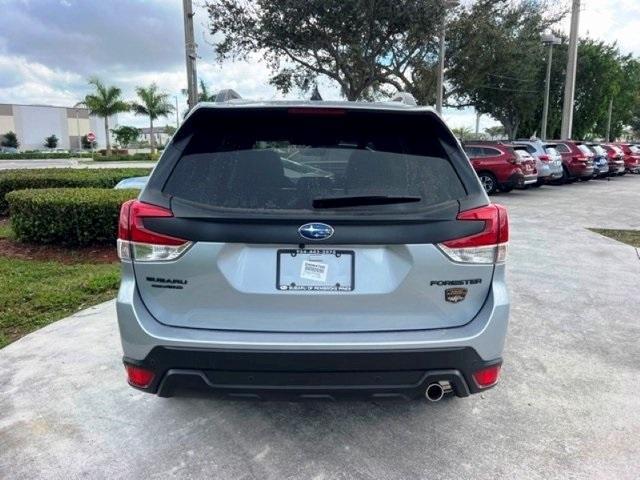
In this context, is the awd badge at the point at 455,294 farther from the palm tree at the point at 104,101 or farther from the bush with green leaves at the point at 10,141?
the bush with green leaves at the point at 10,141

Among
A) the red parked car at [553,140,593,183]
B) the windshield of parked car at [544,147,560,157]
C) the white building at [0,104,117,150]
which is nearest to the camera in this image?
the windshield of parked car at [544,147,560,157]

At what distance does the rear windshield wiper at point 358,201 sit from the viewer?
2344 mm

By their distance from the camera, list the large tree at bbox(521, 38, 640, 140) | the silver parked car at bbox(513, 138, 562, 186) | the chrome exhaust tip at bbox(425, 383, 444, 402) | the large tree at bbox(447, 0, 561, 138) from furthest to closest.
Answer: the large tree at bbox(521, 38, 640, 140) → the large tree at bbox(447, 0, 561, 138) → the silver parked car at bbox(513, 138, 562, 186) → the chrome exhaust tip at bbox(425, 383, 444, 402)

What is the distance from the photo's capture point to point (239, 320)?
2.34 metres

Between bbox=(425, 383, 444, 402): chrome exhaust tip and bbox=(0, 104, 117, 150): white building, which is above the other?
bbox=(0, 104, 117, 150): white building

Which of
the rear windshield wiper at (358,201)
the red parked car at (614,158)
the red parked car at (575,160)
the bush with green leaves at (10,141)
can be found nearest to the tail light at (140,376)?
the rear windshield wiper at (358,201)

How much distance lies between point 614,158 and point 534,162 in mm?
10236

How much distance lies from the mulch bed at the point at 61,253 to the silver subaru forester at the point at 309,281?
15.9 feet

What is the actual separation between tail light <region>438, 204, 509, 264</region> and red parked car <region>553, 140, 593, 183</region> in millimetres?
20446

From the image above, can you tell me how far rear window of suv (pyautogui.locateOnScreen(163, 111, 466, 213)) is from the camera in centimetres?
238

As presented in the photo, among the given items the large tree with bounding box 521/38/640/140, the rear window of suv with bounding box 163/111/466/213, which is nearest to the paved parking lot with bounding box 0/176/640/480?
the rear window of suv with bounding box 163/111/466/213

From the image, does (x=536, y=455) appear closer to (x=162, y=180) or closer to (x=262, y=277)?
(x=262, y=277)

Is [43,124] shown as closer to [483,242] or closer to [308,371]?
[308,371]

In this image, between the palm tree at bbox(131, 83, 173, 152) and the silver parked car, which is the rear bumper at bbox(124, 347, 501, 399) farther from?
the palm tree at bbox(131, 83, 173, 152)
